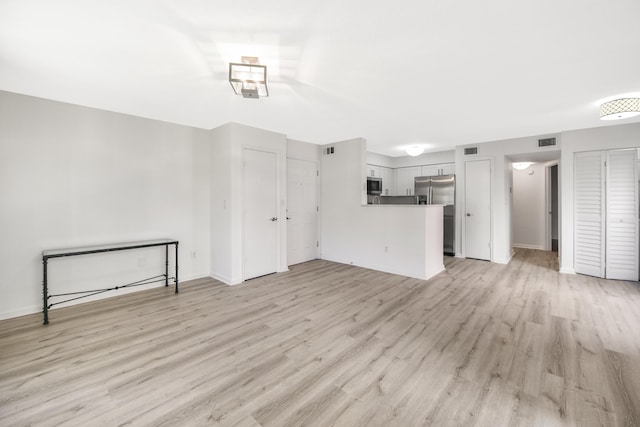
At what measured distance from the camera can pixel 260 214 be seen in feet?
14.5

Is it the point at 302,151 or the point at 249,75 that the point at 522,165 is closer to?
the point at 302,151

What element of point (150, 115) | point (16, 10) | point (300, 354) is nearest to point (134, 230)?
point (150, 115)

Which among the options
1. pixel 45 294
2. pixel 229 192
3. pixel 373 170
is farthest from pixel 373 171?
pixel 45 294

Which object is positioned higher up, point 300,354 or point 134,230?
point 134,230

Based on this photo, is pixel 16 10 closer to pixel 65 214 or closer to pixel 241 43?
pixel 241 43

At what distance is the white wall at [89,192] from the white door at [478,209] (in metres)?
5.28

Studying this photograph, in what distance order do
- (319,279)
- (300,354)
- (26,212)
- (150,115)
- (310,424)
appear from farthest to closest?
(319,279)
(150,115)
(26,212)
(300,354)
(310,424)

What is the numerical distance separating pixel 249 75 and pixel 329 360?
8.09ft

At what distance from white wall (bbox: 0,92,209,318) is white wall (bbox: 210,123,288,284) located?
23 centimetres

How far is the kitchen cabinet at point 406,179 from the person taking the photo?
7078mm

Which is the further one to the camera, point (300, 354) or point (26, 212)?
point (26, 212)

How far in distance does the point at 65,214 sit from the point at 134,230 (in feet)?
2.40

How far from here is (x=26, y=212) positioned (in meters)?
2.97

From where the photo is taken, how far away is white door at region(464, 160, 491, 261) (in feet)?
18.1
